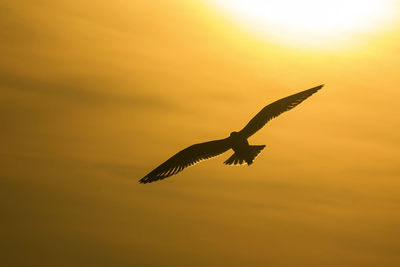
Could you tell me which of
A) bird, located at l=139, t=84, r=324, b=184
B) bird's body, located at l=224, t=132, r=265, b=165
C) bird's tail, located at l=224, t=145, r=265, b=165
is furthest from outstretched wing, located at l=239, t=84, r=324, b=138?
bird's tail, located at l=224, t=145, r=265, b=165

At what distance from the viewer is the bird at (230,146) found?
45.1 ft

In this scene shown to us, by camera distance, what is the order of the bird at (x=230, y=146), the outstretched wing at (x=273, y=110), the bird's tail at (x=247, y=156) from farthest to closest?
the outstretched wing at (x=273, y=110) → the bird at (x=230, y=146) → the bird's tail at (x=247, y=156)

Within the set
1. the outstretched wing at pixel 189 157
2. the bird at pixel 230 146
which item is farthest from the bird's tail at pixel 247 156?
the outstretched wing at pixel 189 157

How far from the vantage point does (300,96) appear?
46.6 feet

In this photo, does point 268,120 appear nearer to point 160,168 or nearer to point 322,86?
point 322,86

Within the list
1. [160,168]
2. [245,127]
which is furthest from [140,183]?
[245,127]

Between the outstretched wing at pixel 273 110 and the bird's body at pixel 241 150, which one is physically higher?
the outstretched wing at pixel 273 110

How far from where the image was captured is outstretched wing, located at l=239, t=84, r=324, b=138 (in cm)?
1395

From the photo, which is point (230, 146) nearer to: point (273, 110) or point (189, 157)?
point (189, 157)

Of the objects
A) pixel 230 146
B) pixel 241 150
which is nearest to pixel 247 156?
pixel 241 150

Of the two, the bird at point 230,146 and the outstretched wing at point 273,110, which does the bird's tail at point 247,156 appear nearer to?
the bird at point 230,146

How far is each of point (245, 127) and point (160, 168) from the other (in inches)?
106

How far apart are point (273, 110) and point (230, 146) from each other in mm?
1613

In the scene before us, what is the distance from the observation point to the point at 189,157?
14.2 metres
